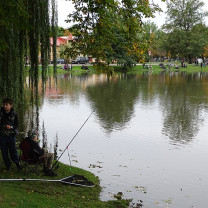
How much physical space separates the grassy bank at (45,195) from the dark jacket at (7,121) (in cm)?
103

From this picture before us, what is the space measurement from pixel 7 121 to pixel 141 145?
27.4ft

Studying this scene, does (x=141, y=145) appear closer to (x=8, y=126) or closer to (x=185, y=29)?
(x=8, y=126)

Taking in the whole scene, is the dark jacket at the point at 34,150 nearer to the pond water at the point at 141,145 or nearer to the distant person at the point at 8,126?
the distant person at the point at 8,126

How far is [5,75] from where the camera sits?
7383 mm

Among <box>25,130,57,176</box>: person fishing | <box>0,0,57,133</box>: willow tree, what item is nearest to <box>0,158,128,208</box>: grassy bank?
<box>25,130,57,176</box>: person fishing

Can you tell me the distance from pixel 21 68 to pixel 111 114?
14336 millimetres

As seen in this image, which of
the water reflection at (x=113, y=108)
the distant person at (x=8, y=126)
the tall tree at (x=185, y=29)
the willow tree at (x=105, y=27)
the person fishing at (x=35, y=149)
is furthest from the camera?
the tall tree at (x=185, y=29)

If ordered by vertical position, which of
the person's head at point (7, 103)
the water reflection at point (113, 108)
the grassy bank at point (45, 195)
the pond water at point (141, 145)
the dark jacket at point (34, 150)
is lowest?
the pond water at point (141, 145)

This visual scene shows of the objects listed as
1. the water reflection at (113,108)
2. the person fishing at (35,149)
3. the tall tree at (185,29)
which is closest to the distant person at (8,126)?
the person fishing at (35,149)

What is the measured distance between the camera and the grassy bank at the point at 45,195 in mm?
6199

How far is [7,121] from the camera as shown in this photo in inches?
294

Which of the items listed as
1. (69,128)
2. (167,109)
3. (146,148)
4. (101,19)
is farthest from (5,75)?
(167,109)

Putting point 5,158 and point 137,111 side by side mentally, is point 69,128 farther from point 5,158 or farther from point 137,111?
point 5,158

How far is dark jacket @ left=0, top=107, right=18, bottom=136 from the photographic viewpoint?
7.41m
